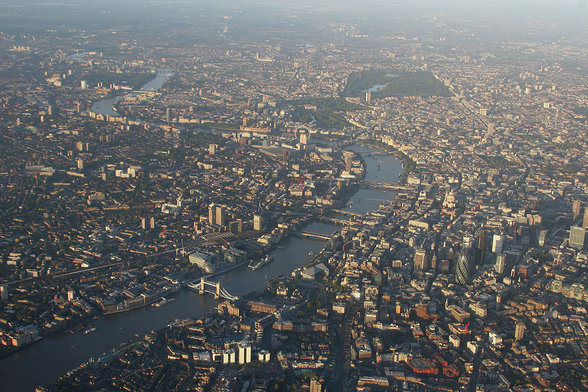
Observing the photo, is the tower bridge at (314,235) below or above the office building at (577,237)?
below

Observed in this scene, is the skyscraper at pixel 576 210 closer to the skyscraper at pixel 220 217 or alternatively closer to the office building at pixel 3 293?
the skyscraper at pixel 220 217

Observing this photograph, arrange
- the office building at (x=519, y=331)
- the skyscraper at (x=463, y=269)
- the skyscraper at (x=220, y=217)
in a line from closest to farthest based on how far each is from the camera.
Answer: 1. the office building at (x=519, y=331)
2. the skyscraper at (x=463, y=269)
3. the skyscraper at (x=220, y=217)

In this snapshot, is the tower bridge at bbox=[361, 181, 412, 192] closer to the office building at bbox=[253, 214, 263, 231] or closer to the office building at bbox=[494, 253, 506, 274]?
the office building at bbox=[253, 214, 263, 231]

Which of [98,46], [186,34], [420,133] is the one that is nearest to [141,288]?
[420,133]

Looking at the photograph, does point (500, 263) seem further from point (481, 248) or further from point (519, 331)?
point (519, 331)

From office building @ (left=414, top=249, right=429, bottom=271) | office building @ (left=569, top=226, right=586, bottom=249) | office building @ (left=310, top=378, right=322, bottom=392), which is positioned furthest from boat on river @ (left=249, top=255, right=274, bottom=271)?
office building @ (left=569, top=226, right=586, bottom=249)

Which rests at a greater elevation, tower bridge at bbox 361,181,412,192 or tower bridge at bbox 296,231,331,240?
tower bridge at bbox 361,181,412,192

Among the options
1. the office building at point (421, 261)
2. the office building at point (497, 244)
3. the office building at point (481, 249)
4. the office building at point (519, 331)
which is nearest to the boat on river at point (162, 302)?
the office building at point (421, 261)
